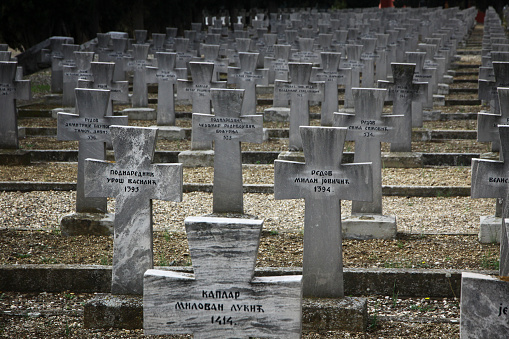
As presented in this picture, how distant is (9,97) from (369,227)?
20.2 ft

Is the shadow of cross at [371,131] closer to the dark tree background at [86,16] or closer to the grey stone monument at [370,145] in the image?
the grey stone monument at [370,145]

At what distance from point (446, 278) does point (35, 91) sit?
46.3 feet

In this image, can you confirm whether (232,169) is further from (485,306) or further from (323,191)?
(485,306)

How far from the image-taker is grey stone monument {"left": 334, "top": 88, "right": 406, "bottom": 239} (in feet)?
25.8

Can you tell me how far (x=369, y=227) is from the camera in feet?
25.8

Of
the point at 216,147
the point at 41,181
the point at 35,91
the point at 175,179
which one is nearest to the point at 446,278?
the point at 175,179

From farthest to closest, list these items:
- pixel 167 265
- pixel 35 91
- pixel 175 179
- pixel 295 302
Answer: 1. pixel 35 91
2. pixel 167 265
3. pixel 175 179
4. pixel 295 302

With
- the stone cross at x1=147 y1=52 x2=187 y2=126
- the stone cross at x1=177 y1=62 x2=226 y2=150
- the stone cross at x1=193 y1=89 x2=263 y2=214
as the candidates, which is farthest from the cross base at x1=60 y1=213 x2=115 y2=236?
the stone cross at x1=147 y1=52 x2=187 y2=126

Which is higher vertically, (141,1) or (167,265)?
(141,1)

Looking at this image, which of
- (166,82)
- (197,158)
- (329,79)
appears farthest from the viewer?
(329,79)

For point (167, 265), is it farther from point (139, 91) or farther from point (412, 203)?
point (139, 91)

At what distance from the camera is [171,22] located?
35344mm

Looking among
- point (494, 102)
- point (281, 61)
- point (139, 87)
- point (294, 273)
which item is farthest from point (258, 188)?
point (281, 61)

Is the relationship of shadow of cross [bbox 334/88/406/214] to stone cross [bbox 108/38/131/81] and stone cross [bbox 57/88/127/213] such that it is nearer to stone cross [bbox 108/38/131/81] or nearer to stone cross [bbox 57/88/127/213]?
stone cross [bbox 57/88/127/213]
